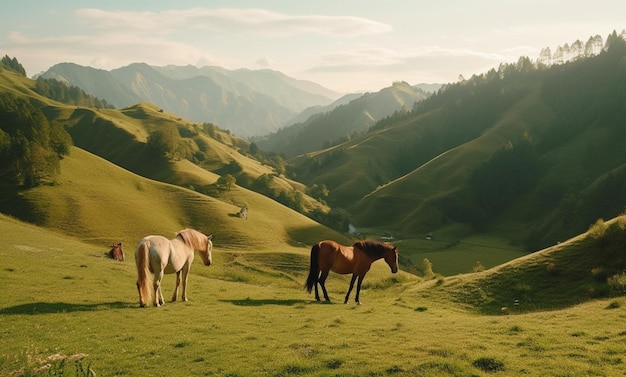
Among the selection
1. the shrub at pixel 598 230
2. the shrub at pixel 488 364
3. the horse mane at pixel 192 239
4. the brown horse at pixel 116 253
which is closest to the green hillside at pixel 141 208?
the brown horse at pixel 116 253

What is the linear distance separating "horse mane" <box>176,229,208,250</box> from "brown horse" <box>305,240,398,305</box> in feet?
22.4

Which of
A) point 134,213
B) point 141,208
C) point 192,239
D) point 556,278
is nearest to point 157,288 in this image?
point 192,239

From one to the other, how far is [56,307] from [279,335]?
38.2ft

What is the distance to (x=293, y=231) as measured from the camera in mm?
97688

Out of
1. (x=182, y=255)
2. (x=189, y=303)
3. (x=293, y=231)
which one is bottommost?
(x=293, y=231)

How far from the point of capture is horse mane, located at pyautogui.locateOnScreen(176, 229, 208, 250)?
25562 mm

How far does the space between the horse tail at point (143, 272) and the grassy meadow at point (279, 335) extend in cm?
68

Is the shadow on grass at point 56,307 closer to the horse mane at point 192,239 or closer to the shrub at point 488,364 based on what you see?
the horse mane at point 192,239

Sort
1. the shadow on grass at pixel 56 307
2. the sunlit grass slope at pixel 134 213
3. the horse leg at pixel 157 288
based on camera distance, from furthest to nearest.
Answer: the sunlit grass slope at pixel 134 213, the horse leg at pixel 157 288, the shadow on grass at pixel 56 307

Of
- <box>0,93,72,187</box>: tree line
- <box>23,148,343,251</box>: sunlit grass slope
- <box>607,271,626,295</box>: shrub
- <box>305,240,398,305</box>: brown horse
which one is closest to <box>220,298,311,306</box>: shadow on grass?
<box>305,240,398,305</box>: brown horse

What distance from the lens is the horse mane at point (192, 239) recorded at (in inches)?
1006

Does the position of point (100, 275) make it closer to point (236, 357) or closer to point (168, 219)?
point (236, 357)

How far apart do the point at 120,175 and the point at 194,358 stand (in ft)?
286

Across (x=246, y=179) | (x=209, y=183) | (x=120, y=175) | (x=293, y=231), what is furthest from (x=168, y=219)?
(x=246, y=179)
